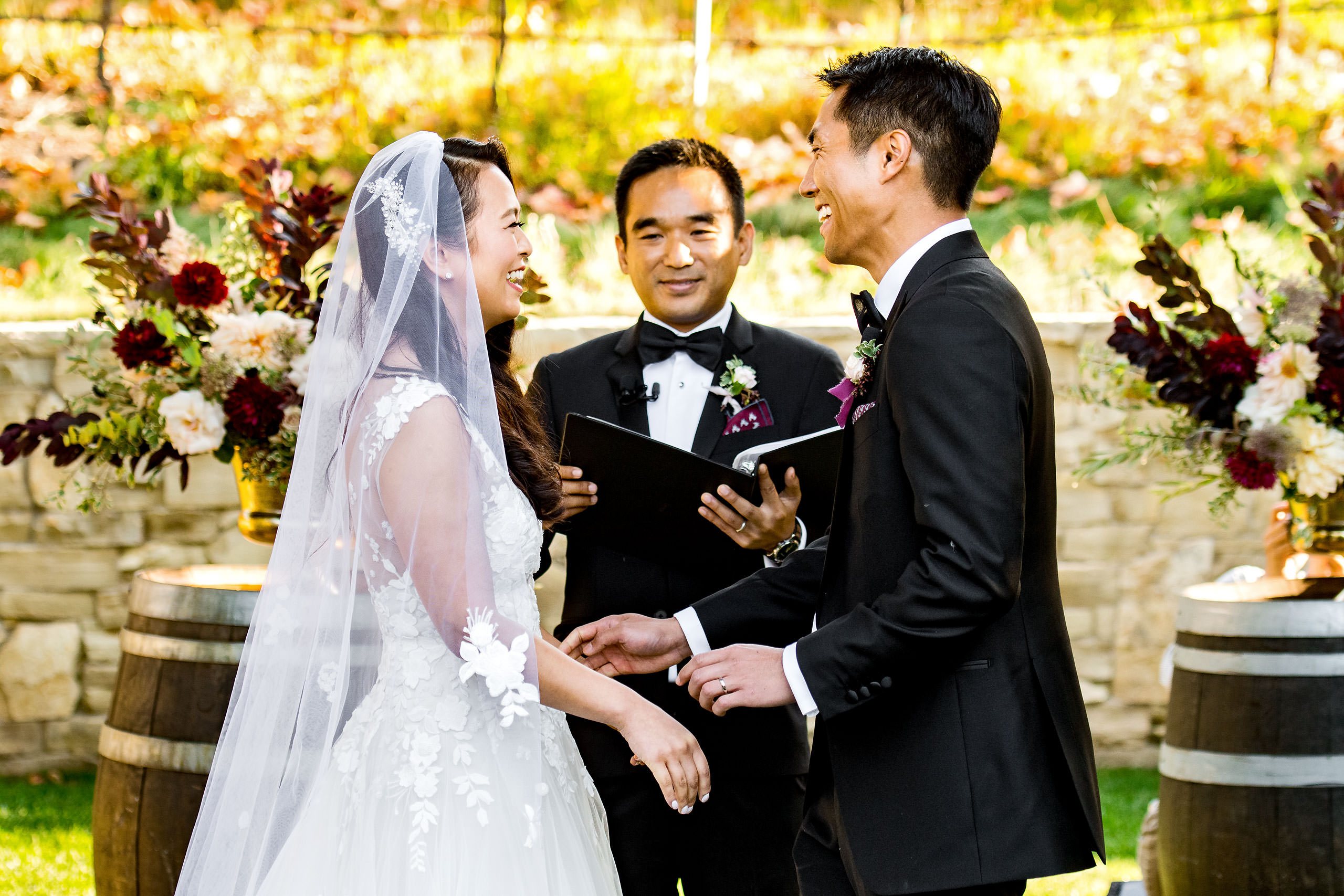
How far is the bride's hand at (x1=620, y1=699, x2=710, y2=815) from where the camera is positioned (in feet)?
6.35

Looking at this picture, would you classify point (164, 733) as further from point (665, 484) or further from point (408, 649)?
point (665, 484)

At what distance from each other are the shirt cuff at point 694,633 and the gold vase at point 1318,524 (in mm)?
1533

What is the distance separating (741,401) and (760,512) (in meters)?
0.41

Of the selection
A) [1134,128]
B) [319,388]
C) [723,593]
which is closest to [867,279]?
[1134,128]

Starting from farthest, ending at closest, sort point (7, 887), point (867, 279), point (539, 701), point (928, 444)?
point (867, 279), point (7, 887), point (539, 701), point (928, 444)

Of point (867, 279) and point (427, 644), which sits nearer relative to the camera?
point (427, 644)

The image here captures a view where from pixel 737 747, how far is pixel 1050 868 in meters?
0.96

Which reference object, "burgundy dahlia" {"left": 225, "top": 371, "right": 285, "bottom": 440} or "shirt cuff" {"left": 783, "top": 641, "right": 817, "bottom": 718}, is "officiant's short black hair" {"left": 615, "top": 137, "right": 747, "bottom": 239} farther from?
"shirt cuff" {"left": 783, "top": 641, "right": 817, "bottom": 718}

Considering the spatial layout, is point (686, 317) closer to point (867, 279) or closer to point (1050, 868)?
point (1050, 868)

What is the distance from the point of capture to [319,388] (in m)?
2.09

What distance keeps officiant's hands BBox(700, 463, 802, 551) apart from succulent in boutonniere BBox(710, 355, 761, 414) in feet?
1.07

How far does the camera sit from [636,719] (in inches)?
77.7

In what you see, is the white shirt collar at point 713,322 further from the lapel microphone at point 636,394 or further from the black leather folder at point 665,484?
the black leather folder at point 665,484

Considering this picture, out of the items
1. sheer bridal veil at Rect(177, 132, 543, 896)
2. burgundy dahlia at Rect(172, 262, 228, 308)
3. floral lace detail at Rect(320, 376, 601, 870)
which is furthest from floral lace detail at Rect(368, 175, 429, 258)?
burgundy dahlia at Rect(172, 262, 228, 308)
